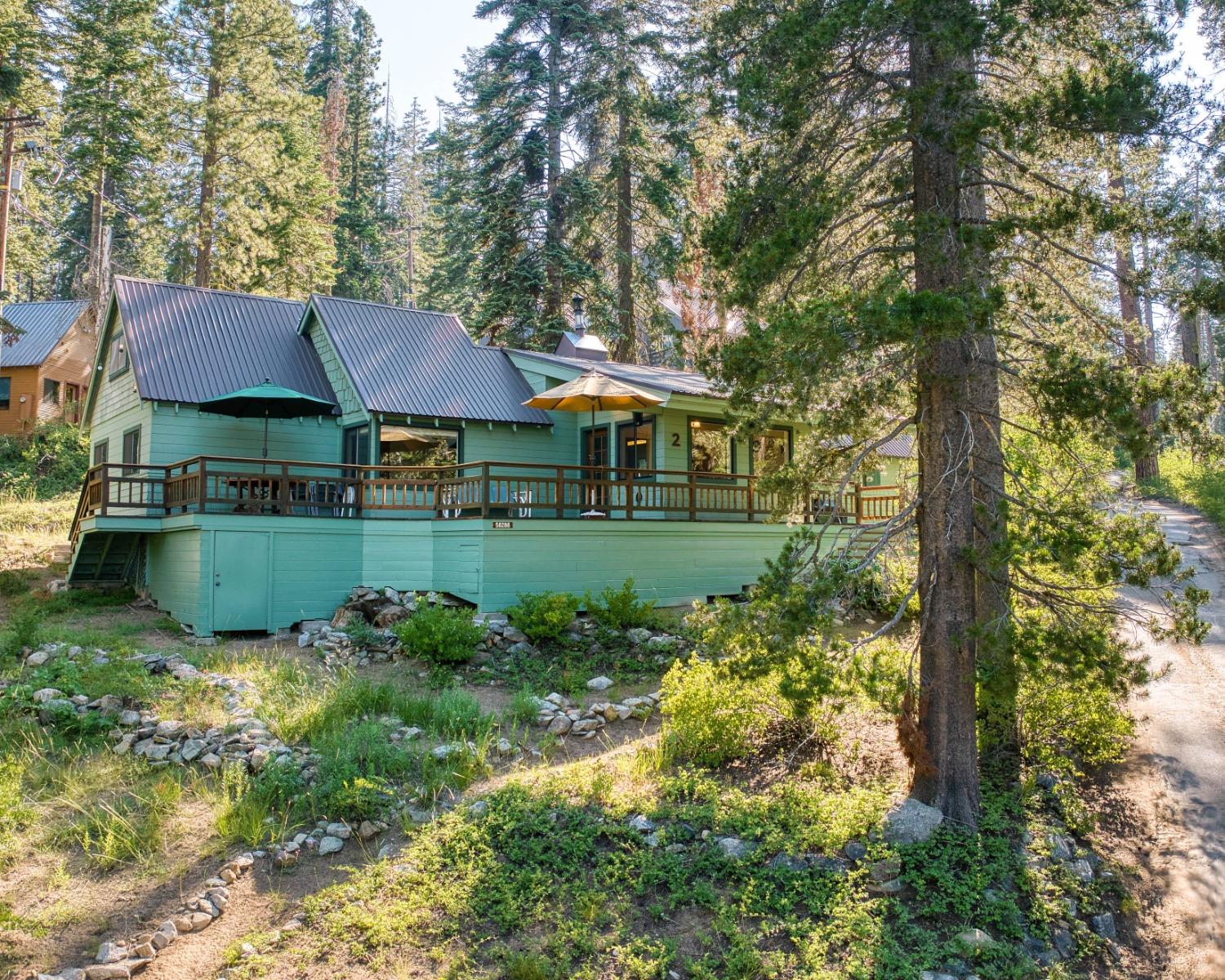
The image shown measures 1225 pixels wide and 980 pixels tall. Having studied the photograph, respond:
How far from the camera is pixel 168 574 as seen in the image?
585 inches

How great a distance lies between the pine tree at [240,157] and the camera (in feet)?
79.8

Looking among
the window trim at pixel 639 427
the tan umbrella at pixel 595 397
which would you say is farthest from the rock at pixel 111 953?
the window trim at pixel 639 427

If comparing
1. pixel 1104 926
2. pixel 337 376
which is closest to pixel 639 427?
pixel 337 376

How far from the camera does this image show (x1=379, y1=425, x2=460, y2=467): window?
54.9 feet

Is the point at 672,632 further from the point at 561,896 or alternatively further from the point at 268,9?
the point at 268,9

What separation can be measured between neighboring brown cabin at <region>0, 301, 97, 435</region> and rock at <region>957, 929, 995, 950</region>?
103 ft

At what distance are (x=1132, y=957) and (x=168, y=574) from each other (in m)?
14.5

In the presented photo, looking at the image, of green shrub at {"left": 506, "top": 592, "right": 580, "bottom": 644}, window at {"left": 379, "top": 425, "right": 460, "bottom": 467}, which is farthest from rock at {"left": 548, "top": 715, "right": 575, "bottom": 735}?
window at {"left": 379, "top": 425, "right": 460, "bottom": 467}

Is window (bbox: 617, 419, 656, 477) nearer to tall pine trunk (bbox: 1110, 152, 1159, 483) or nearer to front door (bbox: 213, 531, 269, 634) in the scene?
front door (bbox: 213, 531, 269, 634)

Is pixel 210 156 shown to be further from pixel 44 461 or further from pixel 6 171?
pixel 44 461

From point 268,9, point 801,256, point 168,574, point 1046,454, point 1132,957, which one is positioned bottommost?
point 1132,957

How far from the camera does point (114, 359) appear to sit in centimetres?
1839

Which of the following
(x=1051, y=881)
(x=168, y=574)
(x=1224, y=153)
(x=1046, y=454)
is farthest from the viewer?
(x=168, y=574)

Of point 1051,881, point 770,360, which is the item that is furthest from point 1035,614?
point 770,360
